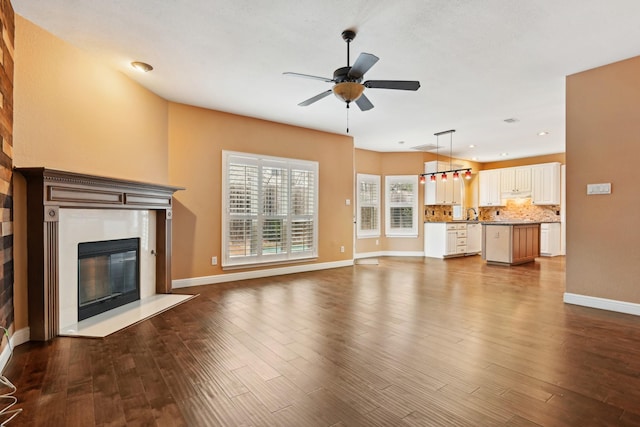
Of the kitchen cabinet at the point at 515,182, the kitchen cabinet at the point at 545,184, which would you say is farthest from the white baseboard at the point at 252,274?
the kitchen cabinet at the point at 545,184

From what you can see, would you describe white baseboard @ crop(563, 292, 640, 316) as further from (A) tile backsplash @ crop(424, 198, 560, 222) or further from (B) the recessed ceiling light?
(B) the recessed ceiling light

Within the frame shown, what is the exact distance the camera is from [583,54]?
11.2ft

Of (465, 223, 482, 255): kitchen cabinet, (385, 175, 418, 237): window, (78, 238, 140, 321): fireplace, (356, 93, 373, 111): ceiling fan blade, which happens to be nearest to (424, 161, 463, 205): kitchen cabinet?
(385, 175, 418, 237): window

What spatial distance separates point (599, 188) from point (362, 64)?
10.7 feet

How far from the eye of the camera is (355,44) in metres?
3.18

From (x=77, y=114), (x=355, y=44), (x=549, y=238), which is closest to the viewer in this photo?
(x=355, y=44)

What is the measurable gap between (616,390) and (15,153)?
16.0ft

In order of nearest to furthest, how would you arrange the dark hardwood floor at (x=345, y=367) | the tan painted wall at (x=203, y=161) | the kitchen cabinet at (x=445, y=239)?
the dark hardwood floor at (x=345, y=367) < the tan painted wall at (x=203, y=161) < the kitchen cabinet at (x=445, y=239)

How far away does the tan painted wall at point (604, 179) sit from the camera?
11.6ft

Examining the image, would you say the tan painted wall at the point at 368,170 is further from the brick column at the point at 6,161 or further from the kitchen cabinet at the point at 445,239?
the brick column at the point at 6,161

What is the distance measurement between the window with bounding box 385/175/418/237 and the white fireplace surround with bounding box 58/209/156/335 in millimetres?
A: 6140

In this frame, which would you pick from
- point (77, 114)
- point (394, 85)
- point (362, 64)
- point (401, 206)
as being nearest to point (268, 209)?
point (77, 114)

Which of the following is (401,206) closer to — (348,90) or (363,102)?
(363,102)

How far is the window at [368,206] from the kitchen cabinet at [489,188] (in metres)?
3.71
